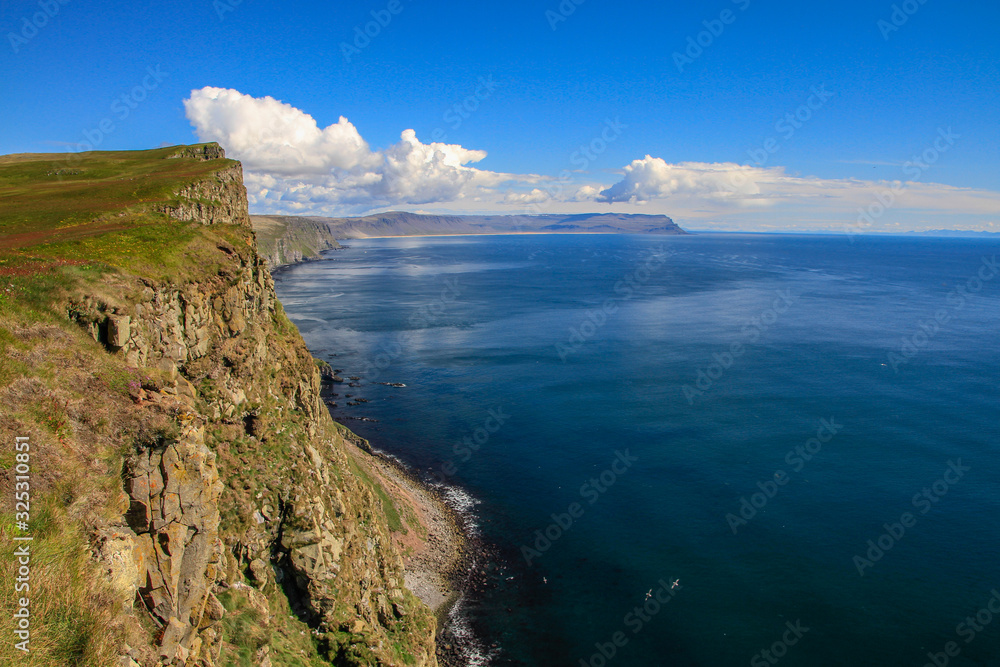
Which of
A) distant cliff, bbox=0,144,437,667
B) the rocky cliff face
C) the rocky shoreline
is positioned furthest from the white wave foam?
distant cliff, bbox=0,144,437,667

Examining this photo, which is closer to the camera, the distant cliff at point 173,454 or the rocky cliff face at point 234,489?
the distant cliff at point 173,454

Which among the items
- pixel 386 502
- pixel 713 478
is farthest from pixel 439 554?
pixel 713 478

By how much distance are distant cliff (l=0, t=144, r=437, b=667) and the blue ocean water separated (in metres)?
15.5

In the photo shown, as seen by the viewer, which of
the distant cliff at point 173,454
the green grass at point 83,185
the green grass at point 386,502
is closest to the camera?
the distant cliff at point 173,454

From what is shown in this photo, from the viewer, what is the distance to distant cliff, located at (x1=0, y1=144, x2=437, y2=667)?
1390cm

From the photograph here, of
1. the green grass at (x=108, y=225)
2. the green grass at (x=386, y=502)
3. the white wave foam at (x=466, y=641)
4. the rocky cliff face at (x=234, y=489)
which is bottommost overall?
the white wave foam at (x=466, y=641)

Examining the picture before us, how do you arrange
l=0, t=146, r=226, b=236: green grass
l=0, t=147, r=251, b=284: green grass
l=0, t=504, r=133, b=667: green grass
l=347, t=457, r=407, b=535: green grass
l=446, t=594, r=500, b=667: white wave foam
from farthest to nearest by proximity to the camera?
l=347, t=457, r=407, b=535: green grass, l=446, t=594, r=500, b=667: white wave foam, l=0, t=146, r=226, b=236: green grass, l=0, t=147, r=251, b=284: green grass, l=0, t=504, r=133, b=667: green grass

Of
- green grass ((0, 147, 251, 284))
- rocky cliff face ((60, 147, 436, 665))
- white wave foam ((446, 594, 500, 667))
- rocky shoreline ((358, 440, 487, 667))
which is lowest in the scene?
white wave foam ((446, 594, 500, 667))

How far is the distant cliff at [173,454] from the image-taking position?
13.9 m

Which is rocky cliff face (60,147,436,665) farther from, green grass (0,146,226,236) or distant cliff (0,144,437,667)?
green grass (0,146,226,236)

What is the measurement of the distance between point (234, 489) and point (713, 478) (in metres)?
48.4

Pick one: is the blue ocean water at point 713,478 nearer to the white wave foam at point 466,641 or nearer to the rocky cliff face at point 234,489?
the white wave foam at point 466,641

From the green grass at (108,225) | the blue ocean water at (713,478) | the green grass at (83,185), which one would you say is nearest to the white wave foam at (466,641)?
the blue ocean water at (713,478)

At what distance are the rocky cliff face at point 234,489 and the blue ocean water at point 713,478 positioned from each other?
1378cm
